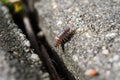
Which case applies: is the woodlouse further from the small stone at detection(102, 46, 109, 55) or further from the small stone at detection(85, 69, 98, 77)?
the small stone at detection(85, 69, 98, 77)

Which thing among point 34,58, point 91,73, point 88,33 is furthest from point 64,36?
point 91,73

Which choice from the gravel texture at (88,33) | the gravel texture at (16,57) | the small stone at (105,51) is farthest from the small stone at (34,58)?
the small stone at (105,51)

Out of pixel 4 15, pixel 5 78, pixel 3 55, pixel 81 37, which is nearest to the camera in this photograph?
pixel 5 78

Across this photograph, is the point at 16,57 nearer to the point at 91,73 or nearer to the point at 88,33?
the point at 91,73

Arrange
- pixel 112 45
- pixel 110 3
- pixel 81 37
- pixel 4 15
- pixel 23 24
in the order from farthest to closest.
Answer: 1. pixel 23 24
2. pixel 4 15
3. pixel 110 3
4. pixel 81 37
5. pixel 112 45

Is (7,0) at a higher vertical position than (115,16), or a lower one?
higher

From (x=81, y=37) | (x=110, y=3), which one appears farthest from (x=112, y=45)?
(x=110, y=3)

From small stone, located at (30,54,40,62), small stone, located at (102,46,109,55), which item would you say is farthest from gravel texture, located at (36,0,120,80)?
small stone, located at (30,54,40,62)

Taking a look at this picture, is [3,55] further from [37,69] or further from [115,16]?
[115,16]
